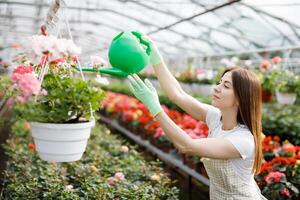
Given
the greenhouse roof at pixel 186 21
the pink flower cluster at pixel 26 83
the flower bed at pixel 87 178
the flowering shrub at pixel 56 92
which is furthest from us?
the greenhouse roof at pixel 186 21

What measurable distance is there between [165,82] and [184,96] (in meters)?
0.12

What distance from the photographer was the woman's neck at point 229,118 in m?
1.74

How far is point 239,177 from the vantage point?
5.58 ft

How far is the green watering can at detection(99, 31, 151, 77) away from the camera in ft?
5.28

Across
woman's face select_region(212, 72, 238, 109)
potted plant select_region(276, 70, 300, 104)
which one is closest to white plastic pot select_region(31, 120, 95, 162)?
woman's face select_region(212, 72, 238, 109)

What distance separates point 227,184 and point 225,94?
0.39 metres

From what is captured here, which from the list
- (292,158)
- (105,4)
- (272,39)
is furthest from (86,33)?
(292,158)

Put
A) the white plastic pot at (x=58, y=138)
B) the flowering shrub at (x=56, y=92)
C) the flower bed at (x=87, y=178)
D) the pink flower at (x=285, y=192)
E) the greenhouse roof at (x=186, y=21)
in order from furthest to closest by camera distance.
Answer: the greenhouse roof at (x=186, y=21)
the pink flower at (x=285, y=192)
the flower bed at (x=87, y=178)
the white plastic pot at (x=58, y=138)
the flowering shrub at (x=56, y=92)

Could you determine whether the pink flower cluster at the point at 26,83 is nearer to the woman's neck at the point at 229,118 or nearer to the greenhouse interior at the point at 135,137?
the greenhouse interior at the point at 135,137

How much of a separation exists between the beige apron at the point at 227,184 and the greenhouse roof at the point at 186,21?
415cm

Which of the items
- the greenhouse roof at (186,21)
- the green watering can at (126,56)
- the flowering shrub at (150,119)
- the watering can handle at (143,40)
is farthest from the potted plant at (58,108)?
the greenhouse roof at (186,21)

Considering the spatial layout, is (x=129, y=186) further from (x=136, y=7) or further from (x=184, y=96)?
(x=136, y=7)

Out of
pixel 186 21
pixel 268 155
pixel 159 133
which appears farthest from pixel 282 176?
pixel 186 21

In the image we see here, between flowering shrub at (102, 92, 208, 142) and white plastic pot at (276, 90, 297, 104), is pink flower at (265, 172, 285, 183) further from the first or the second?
white plastic pot at (276, 90, 297, 104)
